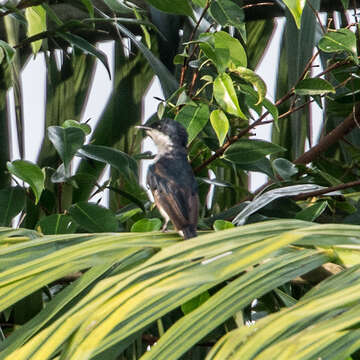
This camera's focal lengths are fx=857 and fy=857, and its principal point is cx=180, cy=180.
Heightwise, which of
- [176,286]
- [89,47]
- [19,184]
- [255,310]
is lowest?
[255,310]

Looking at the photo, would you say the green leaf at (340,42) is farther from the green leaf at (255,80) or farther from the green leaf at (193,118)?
the green leaf at (193,118)

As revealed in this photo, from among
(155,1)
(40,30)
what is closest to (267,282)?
(155,1)

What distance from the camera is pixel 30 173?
1707 mm

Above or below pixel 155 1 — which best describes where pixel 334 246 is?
below

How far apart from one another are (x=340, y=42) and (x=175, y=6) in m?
0.37

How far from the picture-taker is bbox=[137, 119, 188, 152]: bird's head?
2.40 meters

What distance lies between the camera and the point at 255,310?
2.22m

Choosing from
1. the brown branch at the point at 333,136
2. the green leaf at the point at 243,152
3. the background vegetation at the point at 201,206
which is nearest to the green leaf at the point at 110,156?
the background vegetation at the point at 201,206

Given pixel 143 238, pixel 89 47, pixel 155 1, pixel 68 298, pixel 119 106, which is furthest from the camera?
pixel 119 106

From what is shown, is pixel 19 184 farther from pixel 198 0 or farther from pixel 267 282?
pixel 267 282

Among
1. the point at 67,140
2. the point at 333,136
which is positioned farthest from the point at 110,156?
the point at 333,136

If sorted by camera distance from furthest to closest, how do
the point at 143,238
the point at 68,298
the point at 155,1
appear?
the point at 155,1 → the point at 143,238 → the point at 68,298

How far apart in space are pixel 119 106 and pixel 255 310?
33.9 inches

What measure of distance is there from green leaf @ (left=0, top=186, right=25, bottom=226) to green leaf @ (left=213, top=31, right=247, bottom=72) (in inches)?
21.1
